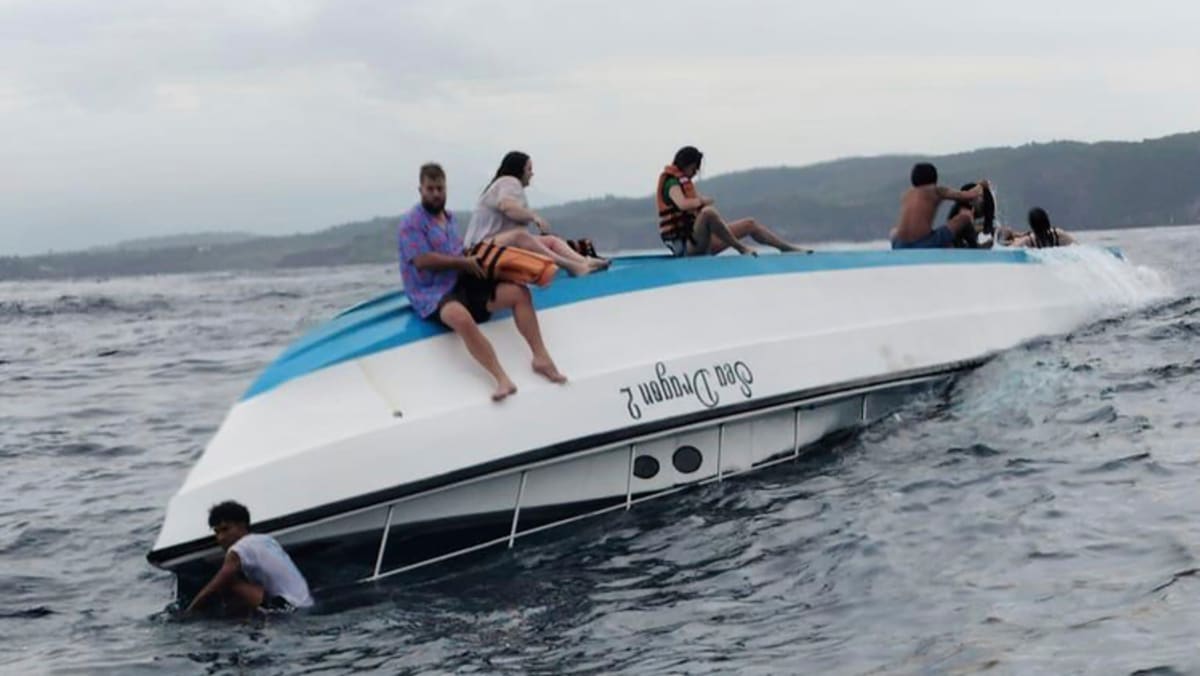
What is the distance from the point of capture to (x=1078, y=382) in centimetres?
1256

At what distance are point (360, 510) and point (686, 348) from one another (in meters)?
2.58

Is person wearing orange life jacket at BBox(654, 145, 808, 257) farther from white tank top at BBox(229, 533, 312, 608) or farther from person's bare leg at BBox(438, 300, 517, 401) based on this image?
white tank top at BBox(229, 533, 312, 608)

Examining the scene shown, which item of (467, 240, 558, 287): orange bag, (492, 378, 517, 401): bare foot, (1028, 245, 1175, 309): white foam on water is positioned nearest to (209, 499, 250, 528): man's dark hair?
(492, 378, 517, 401): bare foot

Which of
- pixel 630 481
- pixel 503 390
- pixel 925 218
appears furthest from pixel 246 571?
pixel 925 218

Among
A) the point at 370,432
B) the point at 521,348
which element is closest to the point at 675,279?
the point at 521,348

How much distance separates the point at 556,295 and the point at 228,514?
276 cm

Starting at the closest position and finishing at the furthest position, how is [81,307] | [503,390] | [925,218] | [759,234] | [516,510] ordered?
[503,390] < [516,510] < [759,234] < [925,218] < [81,307]

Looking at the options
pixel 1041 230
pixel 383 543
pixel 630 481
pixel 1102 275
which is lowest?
pixel 383 543

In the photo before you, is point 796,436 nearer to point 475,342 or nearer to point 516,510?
point 516,510

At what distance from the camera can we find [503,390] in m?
9.12

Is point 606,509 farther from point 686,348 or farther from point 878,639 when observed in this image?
point 878,639

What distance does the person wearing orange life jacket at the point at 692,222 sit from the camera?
11734 mm

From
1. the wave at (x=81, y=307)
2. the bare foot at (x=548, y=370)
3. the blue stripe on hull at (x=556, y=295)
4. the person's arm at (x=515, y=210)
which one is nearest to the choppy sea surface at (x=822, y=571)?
the bare foot at (x=548, y=370)

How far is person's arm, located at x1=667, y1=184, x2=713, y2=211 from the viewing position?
11906mm
